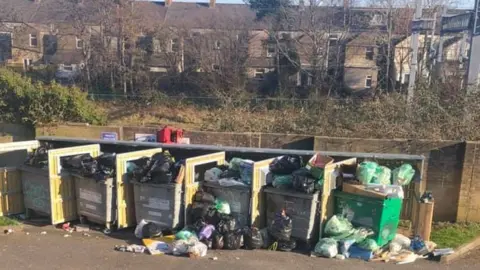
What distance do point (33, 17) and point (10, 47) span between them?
3.68 meters

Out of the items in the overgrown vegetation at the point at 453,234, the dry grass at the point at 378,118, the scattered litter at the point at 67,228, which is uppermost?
the dry grass at the point at 378,118

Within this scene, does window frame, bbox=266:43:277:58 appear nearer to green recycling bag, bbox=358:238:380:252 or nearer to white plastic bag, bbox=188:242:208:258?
green recycling bag, bbox=358:238:380:252

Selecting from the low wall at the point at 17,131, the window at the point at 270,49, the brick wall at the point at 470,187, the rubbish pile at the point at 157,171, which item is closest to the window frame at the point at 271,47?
the window at the point at 270,49

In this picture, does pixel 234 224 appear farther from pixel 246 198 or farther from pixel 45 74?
pixel 45 74

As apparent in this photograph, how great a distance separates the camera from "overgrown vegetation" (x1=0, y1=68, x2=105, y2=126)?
43.1 ft

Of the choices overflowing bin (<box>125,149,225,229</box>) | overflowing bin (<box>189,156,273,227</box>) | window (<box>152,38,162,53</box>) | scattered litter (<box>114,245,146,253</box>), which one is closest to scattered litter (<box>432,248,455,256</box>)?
overflowing bin (<box>189,156,273,227</box>)

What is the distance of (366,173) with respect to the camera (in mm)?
6859

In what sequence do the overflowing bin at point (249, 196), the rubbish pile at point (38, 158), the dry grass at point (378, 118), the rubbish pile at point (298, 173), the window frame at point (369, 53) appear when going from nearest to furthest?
the rubbish pile at point (298, 173)
the overflowing bin at point (249, 196)
the rubbish pile at point (38, 158)
the dry grass at point (378, 118)
the window frame at point (369, 53)

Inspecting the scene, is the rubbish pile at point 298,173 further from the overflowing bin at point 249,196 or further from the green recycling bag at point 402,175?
the green recycling bag at point 402,175

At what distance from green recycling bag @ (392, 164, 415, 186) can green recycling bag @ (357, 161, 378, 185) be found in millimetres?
418

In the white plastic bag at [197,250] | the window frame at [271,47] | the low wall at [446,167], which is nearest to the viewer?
the white plastic bag at [197,250]

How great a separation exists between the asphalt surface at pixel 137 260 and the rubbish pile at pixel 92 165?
106 cm

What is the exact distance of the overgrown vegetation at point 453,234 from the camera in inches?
284

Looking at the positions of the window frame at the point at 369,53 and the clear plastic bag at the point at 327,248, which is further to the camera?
the window frame at the point at 369,53
